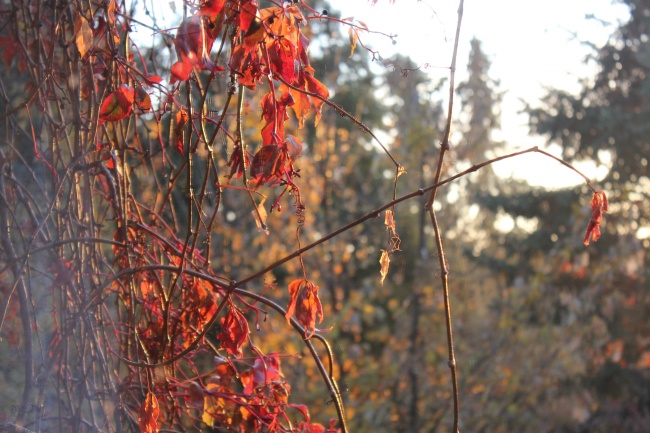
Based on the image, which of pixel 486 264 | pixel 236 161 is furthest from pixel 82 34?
pixel 486 264

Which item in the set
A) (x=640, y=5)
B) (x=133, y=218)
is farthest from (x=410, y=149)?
(x=133, y=218)

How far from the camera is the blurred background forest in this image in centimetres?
595

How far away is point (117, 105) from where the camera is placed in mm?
1199

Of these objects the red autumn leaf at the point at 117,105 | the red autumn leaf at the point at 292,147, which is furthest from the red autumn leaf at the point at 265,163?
the red autumn leaf at the point at 117,105

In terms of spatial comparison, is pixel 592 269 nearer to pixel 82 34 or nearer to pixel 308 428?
pixel 308 428

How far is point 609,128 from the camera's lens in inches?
248

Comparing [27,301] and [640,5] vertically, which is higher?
[640,5]

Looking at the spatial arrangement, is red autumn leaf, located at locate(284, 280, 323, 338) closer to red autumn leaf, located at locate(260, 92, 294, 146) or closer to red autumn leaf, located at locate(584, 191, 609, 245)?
red autumn leaf, located at locate(260, 92, 294, 146)

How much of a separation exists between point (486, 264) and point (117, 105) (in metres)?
6.09

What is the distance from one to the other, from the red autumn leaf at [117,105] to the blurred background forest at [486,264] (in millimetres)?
4431

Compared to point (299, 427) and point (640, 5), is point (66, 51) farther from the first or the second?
point (640, 5)

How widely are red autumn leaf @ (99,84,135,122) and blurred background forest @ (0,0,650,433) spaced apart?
443 cm

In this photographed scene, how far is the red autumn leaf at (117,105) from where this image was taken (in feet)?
3.92

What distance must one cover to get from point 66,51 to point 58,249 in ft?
1.37
